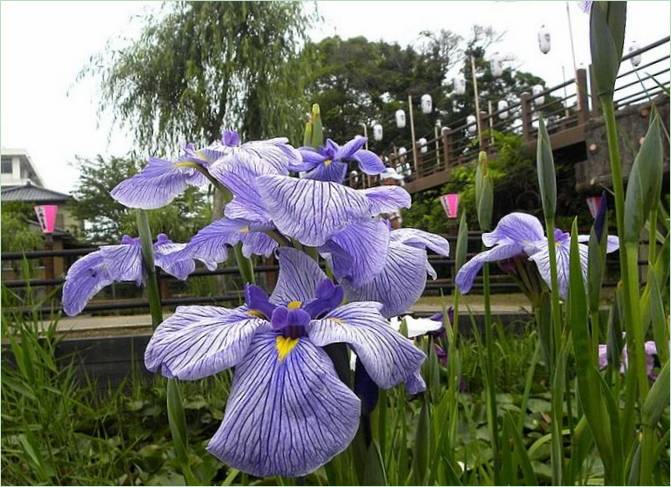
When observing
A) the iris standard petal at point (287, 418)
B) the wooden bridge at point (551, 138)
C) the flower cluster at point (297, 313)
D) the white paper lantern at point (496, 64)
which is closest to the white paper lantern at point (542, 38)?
the wooden bridge at point (551, 138)

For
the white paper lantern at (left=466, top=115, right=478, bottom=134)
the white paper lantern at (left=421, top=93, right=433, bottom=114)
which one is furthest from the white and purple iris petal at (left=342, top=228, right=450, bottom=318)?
the white paper lantern at (left=466, top=115, right=478, bottom=134)

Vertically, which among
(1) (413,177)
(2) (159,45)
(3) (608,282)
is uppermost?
(2) (159,45)

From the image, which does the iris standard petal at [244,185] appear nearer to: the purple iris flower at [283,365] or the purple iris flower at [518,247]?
the purple iris flower at [283,365]

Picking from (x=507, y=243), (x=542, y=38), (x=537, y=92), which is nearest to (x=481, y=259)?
(x=507, y=243)

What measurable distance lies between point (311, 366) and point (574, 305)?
0.49ft

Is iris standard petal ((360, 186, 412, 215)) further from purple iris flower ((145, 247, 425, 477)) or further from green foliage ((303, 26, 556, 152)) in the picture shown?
green foliage ((303, 26, 556, 152))

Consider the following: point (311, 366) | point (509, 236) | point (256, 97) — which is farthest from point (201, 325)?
point (256, 97)

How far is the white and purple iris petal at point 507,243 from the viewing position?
1.54ft

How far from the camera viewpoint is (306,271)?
298 mm

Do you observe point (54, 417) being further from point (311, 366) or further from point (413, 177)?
point (413, 177)

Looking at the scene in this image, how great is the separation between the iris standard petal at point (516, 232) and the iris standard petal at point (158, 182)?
247mm

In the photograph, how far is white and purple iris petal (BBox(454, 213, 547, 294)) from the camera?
1.54ft

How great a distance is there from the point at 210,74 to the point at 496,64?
412 cm

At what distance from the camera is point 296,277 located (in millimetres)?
303
